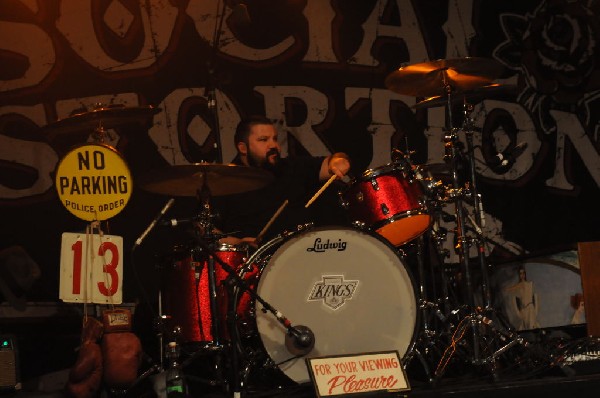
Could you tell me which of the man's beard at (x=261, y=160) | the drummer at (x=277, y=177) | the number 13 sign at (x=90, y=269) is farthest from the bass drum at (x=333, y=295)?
the man's beard at (x=261, y=160)

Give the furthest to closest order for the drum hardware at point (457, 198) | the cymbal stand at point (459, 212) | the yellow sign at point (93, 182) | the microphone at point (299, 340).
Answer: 1. the yellow sign at point (93, 182)
2. the cymbal stand at point (459, 212)
3. the drum hardware at point (457, 198)
4. the microphone at point (299, 340)

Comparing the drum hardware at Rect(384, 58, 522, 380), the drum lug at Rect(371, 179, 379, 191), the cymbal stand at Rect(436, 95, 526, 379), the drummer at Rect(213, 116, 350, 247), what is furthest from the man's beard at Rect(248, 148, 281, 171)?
the cymbal stand at Rect(436, 95, 526, 379)

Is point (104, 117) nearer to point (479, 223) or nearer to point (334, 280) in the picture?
point (334, 280)

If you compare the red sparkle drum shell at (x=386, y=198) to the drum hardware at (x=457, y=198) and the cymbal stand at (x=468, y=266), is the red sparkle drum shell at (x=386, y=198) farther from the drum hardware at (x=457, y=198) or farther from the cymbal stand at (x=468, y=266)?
the cymbal stand at (x=468, y=266)

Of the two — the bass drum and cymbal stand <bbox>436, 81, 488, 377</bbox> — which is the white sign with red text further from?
cymbal stand <bbox>436, 81, 488, 377</bbox>

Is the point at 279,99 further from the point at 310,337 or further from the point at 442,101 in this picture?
the point at 310,337

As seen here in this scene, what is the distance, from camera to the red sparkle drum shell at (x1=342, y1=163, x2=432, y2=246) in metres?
5.00

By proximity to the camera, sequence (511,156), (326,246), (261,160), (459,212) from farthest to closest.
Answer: (261,160), (511,156), (459,212), (326,246)

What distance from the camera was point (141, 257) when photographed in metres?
6.14

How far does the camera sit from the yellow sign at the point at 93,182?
17.0 feet

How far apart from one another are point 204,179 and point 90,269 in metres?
0.91

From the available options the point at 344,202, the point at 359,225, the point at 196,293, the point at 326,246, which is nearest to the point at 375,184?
the point at 344,202

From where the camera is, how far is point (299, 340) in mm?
4395

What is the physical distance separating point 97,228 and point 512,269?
9.35ft
